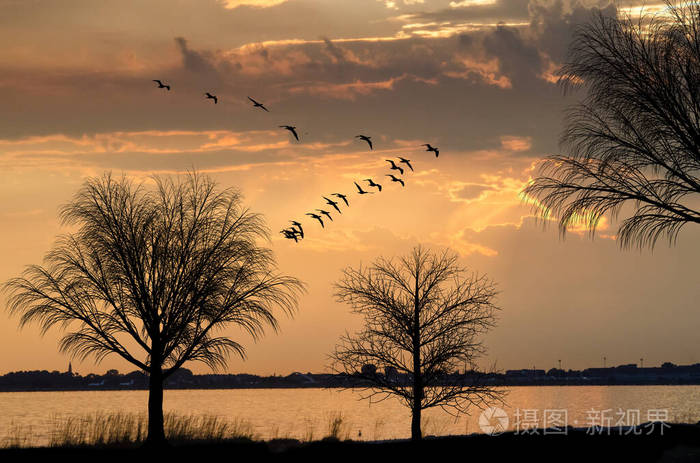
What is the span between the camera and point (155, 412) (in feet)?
92.4

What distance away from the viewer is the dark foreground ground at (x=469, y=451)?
1958cm

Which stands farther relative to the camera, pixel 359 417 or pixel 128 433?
pixel 359 417

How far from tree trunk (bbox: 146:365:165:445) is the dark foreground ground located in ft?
6.37

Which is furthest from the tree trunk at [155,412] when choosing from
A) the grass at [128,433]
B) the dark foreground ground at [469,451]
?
the dark foreground ground at [469,451]

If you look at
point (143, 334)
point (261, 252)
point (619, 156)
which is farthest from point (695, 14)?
point (143, 334)

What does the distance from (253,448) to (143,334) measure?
7026mm

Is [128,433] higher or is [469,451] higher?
[469,451]

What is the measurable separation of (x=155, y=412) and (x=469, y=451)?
12.4 metres

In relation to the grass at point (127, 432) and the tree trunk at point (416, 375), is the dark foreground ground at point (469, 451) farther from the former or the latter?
the tree trunk at point (416, 375)

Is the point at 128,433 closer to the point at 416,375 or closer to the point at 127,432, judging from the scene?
the point at 127,432

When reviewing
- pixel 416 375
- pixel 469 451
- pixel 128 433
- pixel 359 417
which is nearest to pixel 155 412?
A: pixel 128 433

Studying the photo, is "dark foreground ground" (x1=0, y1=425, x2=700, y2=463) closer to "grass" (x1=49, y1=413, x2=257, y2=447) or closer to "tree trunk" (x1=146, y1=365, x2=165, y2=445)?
"tree trunk" (x1=146, y1=365, x2=165, y2=445)

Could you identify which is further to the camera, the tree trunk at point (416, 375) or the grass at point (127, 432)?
the tree trunk at point (416, 375)

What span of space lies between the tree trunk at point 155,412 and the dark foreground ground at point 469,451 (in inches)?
76.4
